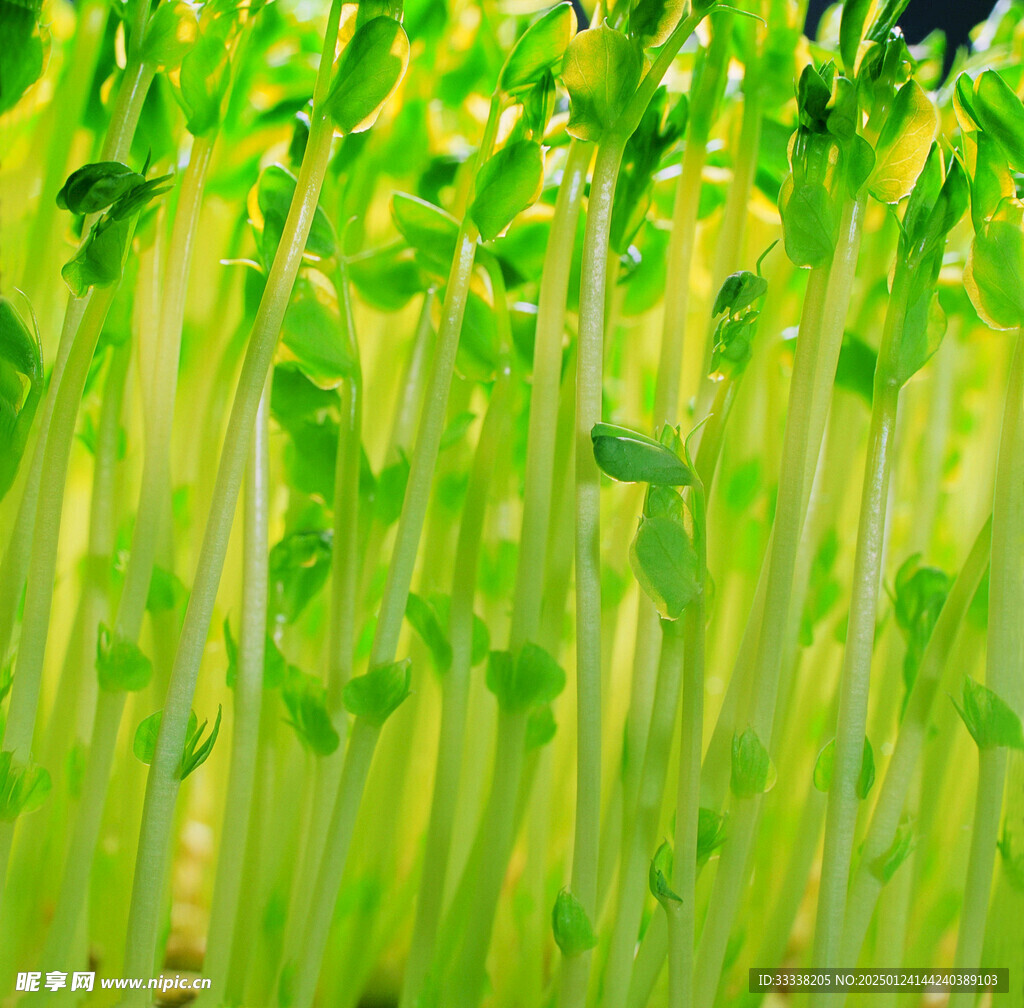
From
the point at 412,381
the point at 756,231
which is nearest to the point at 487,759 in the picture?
the point at 412,381

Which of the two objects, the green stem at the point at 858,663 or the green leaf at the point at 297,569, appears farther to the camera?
the green leaf at the point at 297,569

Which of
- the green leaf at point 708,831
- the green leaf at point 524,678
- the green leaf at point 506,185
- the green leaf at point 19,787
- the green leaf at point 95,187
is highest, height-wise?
the green leaf at point 506,185

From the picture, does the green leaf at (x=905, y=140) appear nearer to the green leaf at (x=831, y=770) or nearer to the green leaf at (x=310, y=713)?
the green leaf at (x=831, y=770)

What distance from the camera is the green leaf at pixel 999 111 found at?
47 centimetres

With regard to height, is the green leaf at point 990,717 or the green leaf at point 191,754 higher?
the green leaf at point 990,717

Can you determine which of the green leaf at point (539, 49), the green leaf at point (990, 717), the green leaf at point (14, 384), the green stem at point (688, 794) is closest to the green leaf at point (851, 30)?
the green leaf at point (539, 49)

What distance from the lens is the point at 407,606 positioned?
0.56 metres

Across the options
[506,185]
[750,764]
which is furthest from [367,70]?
[750,764]

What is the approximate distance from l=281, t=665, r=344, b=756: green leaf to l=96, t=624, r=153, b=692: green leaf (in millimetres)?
87

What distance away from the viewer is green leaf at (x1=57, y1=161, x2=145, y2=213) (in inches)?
17.0

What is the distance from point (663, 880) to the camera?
0.44 metres

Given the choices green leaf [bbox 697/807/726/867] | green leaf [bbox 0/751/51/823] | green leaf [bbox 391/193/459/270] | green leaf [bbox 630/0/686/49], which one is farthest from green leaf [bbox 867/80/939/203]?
green leaf [bbox 0/751/51/823]

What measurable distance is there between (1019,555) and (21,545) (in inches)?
22.3

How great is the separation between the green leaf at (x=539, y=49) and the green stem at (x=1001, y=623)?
31 cm
